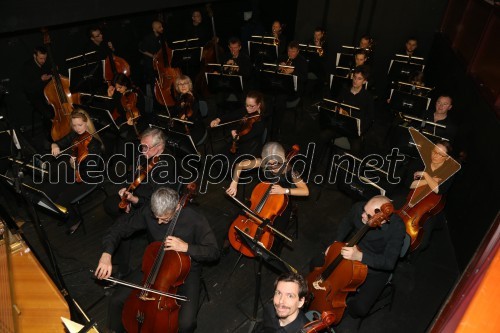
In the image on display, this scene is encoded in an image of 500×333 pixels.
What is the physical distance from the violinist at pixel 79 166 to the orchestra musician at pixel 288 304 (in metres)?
2.63

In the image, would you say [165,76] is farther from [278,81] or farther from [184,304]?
[184,304]

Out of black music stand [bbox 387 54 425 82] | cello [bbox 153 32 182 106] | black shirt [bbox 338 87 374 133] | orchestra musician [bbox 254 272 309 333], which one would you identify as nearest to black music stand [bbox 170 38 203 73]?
cello [bbox 153 32 182 106]

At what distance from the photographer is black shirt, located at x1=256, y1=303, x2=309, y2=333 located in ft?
8.36

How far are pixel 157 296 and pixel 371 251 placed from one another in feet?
6.45

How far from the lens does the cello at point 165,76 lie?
5.92 metres

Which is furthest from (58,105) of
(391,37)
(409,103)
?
(391,37)

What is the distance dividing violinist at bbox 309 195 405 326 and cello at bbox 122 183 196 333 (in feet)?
4.59

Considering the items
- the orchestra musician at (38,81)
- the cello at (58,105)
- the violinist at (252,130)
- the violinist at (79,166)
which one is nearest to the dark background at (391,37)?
the orchestra musician at (38,81)

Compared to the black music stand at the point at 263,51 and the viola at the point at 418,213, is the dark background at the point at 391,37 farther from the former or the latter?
the black music stand at the point at 263,51

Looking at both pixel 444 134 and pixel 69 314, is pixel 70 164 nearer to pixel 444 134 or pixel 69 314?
pixel 69 314

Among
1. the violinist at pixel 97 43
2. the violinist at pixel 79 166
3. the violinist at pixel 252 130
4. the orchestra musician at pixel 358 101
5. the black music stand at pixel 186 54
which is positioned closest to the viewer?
the violinist at pixel 79 166

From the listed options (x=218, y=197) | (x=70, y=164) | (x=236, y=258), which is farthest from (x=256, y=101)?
(x=70, y=164)

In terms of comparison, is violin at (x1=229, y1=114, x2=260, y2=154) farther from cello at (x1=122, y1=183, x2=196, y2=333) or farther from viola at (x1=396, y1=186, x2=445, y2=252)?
viola at (x1=396, y1=186, x2=445, y2=252)

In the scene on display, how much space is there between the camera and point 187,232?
3.21 meters
